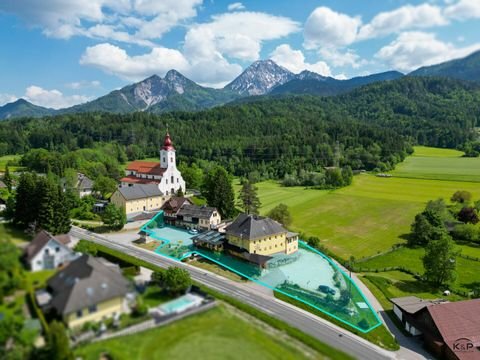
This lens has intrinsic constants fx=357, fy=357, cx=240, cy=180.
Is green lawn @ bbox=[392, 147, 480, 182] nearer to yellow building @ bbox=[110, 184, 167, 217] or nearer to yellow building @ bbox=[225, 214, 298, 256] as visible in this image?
yellow building @ bbox=[225, 214, 298, 256]

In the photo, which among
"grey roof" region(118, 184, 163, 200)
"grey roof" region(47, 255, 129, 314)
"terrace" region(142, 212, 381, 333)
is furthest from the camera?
"grey roof" region(118, 184, 163, 200)

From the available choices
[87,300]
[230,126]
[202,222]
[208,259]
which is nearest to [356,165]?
[230,126]

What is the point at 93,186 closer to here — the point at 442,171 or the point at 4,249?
the point at 4,249

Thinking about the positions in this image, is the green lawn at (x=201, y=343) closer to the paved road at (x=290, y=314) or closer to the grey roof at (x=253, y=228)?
the paved road at (x=290, y=314)

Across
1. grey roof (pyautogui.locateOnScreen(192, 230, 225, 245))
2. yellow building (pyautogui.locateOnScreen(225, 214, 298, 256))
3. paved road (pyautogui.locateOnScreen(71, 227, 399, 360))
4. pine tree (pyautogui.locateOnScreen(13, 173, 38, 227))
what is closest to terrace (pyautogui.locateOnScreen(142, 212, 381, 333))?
grey roof (pyautogui.locateOnScreen(192, 230, 225, 245))

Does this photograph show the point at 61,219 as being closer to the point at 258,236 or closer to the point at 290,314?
the point at 290,314

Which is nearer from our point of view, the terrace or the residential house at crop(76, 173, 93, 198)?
the terrace

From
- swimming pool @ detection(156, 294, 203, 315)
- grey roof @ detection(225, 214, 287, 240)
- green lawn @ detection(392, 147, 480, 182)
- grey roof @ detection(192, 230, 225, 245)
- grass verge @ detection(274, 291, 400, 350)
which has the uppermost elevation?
swimming pool @ detection(156, 294, 203, 315)
